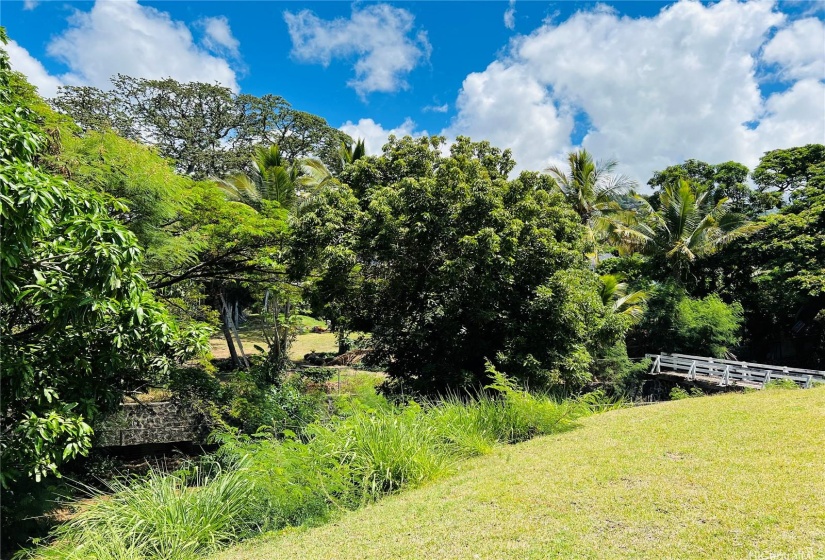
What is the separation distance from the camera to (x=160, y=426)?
1203cm

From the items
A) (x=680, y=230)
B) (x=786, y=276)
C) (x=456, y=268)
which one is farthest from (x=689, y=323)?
(x=456, y=268)

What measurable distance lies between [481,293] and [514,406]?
2.95m

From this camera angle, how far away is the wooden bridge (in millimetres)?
16109

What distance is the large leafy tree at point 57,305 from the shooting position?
4055mm

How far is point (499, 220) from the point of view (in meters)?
10.2

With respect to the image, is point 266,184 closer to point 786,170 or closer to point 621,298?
point 621,298

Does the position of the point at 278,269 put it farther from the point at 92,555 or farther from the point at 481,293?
the point at 92,555

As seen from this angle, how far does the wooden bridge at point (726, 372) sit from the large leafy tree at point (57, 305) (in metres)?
17.2

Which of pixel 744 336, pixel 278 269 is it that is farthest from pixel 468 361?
pixel 744 336

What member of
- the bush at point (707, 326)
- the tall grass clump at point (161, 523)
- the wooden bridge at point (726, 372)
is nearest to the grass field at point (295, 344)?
the wooden bridge at point (726, 372)

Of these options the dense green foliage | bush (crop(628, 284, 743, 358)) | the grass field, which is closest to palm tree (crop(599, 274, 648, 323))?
the dense green foliage

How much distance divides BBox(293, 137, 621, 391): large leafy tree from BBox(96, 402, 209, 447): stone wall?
4.20 meters

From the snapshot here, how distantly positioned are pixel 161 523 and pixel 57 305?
247 cm

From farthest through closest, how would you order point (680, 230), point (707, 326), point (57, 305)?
point (680, 230), point (707, 326), point (57, 305)
